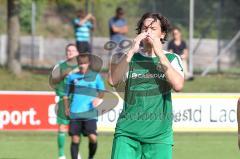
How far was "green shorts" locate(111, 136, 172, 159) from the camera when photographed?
284 inches

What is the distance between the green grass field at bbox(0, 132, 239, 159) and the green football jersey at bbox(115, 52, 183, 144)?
22.9ft

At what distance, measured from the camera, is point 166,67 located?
6941mm

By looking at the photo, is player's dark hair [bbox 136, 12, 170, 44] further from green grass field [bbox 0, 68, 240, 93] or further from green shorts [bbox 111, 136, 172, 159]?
green grass field [bbox 0, 68, 240, 93]

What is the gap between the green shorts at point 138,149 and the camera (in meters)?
7.20

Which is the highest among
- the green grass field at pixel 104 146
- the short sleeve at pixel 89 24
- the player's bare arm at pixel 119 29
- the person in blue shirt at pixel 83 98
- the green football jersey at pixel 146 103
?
the short sleeve at pixel 89 24

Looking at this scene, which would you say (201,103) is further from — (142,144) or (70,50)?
(142,144)

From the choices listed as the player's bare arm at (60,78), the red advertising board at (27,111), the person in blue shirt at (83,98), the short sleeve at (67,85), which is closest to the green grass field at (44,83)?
the red advertising board at (27,111)

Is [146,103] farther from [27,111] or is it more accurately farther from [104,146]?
[27,111]

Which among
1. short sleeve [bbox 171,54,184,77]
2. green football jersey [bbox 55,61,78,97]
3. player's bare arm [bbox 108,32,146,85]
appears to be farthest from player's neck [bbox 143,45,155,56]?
green football jersey [bbox 55,61,78,97]

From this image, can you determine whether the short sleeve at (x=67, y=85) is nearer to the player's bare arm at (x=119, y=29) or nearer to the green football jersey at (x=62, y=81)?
the green football jersey at (x=62, y=81)

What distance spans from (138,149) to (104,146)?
29.1 feet

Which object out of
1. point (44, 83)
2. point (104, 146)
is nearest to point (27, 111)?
point (104, 146)

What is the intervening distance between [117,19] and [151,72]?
645 inches

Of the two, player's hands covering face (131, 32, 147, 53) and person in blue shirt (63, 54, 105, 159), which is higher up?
player's hands covering face (131, 32, 147, 53)
